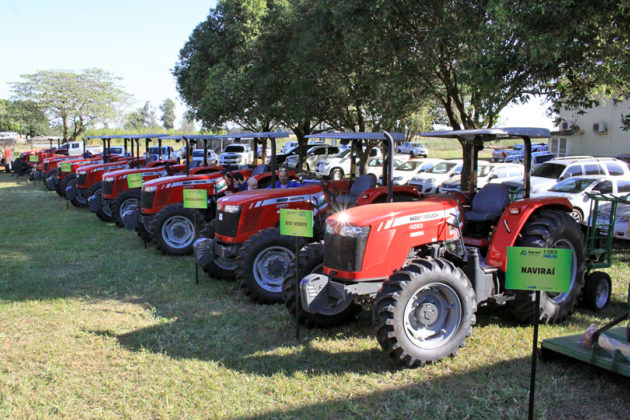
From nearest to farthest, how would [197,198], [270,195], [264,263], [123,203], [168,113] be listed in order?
[264,263]
[270,195]
[197,198]
[123,203]
[168,113]

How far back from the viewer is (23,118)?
162ft

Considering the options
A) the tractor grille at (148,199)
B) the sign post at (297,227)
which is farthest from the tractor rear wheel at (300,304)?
the tractor grille at (148,199)

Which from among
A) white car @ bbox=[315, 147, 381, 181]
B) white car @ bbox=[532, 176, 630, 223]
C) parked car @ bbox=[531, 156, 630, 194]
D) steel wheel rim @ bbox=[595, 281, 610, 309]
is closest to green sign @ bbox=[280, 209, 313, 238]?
steel wheel rim @ bbox=[595, 281, 610, 309]

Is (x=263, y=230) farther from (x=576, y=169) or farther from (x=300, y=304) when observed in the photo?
(x=576, y=169)

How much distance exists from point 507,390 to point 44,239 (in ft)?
30.6

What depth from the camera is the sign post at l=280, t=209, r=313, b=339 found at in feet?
16.4

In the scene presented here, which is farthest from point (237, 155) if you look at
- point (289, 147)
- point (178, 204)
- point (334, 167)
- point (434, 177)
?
point (178, 204)

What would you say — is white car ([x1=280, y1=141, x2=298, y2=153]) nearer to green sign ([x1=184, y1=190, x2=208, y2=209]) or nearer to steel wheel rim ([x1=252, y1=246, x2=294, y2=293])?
green sign ([x1=184, y1=190, x2=208, y2=209])

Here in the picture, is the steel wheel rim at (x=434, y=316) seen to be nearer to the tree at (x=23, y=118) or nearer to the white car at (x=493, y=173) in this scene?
the white car at (x=493, y=173)

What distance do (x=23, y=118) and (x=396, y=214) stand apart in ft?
176

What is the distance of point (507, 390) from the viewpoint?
4004 mm

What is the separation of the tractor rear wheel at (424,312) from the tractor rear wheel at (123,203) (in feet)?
27.5

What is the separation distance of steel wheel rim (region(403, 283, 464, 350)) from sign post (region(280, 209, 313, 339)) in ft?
3.78

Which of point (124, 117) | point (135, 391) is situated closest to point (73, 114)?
point (124, 117)
